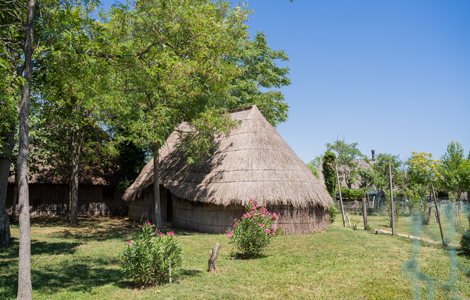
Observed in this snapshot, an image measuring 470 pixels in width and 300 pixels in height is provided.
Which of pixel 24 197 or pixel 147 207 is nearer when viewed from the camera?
pixel 24 197

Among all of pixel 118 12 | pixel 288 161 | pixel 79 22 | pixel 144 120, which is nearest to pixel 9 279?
pixel 79 22

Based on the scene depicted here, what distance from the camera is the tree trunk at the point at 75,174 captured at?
59.8ft

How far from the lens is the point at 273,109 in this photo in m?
25.8

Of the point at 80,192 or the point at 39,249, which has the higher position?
the point at 80,192

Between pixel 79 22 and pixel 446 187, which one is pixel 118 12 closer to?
pixel 79 22

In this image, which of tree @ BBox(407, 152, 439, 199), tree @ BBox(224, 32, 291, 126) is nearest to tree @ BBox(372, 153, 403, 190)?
tree @ BBox(407, 152, 439, 199)

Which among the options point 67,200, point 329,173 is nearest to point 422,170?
point 329,173

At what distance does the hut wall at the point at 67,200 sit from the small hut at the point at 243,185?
748cm

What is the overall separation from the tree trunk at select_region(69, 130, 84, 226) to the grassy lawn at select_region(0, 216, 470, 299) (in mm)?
4853

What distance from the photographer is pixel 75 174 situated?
725 inches

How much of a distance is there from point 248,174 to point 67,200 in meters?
16.7

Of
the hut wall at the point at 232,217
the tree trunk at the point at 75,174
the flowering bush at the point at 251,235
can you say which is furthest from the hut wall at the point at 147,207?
the flowering bush at the point at 251,235

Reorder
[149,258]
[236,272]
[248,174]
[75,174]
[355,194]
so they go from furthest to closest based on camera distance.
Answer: [355,194]
[75,174]
[248,174]
[236,272]
[149,258]

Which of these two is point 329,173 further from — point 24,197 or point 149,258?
point 24,197
